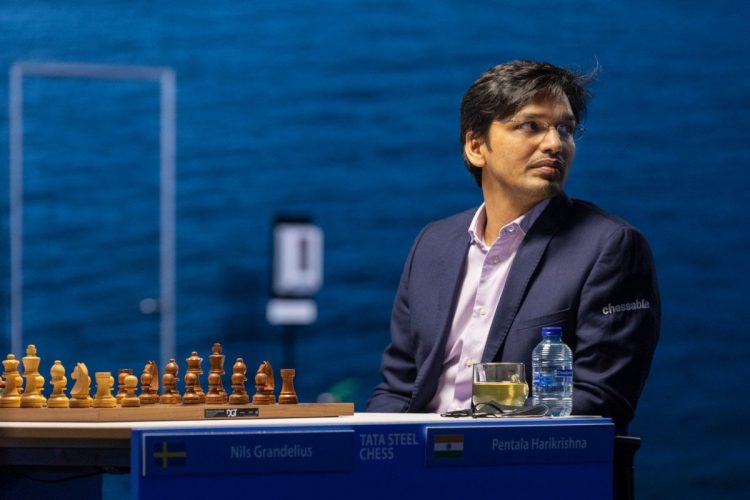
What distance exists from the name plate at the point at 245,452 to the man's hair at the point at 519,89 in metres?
0.99

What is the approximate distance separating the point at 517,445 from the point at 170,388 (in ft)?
2.23

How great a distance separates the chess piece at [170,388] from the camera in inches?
88.7

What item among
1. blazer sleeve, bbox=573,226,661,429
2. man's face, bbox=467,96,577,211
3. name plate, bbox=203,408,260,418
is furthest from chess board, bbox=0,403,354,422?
man's face, bbox=467,96,577,211

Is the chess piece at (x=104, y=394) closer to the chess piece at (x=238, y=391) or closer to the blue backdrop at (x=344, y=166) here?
the chess piece at (x=238, y=391)

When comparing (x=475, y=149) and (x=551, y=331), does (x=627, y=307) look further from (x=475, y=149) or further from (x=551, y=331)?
(x=475, y=149)

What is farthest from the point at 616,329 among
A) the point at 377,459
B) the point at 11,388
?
the point at 11,388

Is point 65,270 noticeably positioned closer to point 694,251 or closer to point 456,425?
point 694,251

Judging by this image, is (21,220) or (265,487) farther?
(21,220)

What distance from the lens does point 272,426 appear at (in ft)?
6.21

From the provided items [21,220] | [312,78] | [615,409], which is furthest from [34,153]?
[615,409]

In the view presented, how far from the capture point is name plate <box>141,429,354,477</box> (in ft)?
5.91

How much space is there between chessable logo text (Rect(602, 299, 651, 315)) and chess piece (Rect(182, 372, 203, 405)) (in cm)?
79

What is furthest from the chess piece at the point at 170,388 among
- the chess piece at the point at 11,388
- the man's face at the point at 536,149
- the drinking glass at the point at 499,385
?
the man's face at the point at 536,149

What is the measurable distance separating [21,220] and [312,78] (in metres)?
1.39
